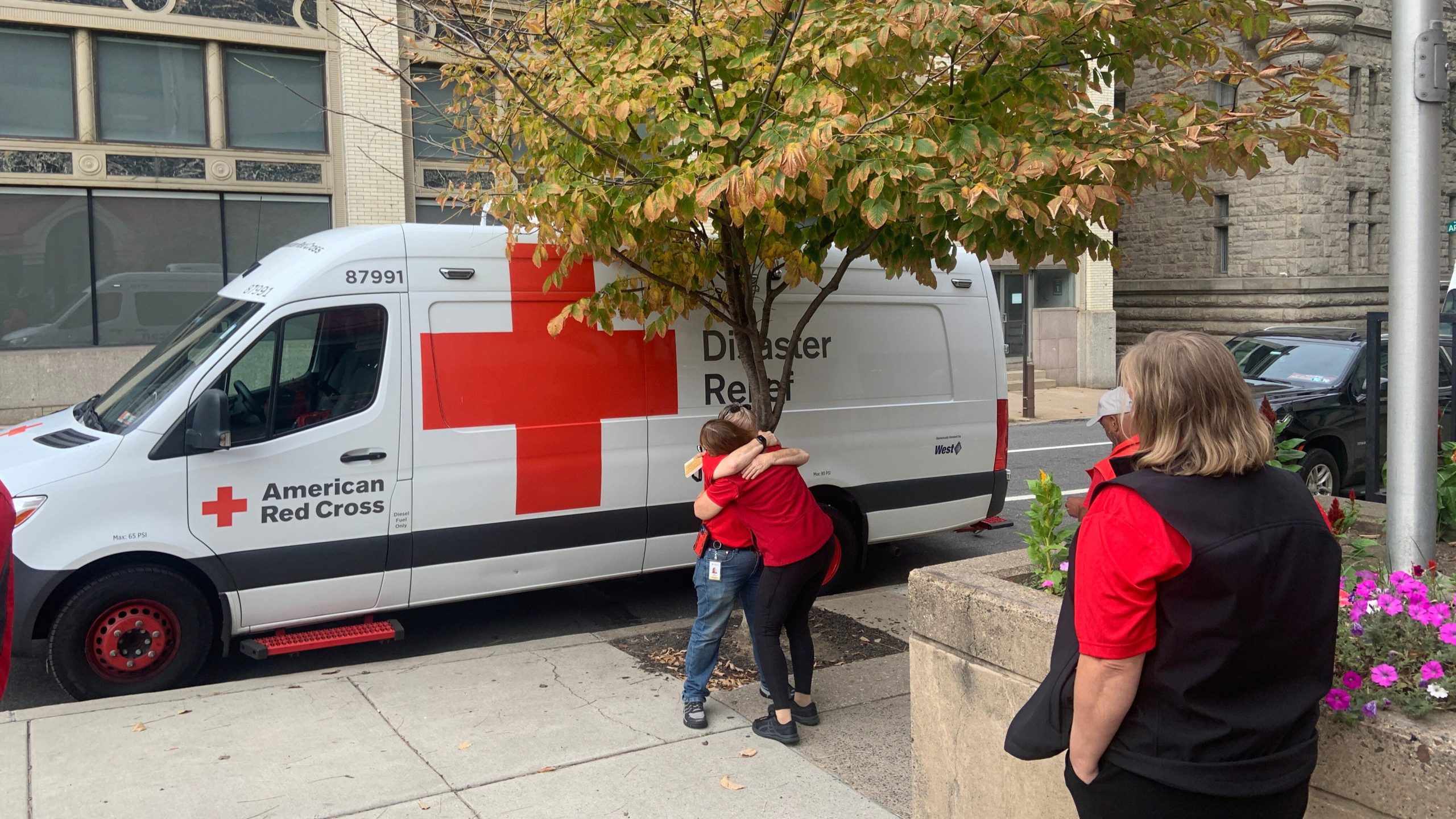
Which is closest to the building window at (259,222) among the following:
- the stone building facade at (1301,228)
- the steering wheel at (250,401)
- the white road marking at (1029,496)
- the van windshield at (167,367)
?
the van windshield at (167,367)

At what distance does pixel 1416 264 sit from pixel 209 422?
523cm

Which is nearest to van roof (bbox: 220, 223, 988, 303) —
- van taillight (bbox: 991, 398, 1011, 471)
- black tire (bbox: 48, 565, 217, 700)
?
black tire (bbox: 48, 565, 217, 700)

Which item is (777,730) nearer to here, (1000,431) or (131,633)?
(131,633)

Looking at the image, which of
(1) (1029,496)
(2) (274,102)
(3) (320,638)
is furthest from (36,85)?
(1) (1029,496)

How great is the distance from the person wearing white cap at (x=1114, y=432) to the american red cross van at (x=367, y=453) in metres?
2.64

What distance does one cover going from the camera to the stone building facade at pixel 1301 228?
83.0 ft

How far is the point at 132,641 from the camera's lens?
5.80 m

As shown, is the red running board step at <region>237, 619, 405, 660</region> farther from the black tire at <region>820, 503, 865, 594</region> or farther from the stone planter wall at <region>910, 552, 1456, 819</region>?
the stone planter wall at <region>910, 552, 1456, 819</region>

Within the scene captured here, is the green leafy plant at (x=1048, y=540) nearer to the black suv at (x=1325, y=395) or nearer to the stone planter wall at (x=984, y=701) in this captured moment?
the stone planter wall at (x=984, y=701)

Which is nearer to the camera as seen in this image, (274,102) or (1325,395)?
(1325,395)

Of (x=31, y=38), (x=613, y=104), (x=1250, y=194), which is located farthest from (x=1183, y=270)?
(x=613, y=104)

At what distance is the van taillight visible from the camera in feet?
28.0

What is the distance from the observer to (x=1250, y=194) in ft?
85.7

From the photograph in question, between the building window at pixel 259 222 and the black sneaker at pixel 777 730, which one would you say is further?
the building window at pixel 259 222
